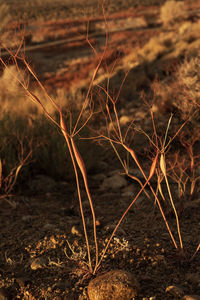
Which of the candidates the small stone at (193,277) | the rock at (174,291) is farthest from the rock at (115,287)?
the small stone at (193,277)

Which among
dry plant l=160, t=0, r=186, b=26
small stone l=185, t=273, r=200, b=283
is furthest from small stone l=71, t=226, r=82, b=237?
dry plant l=160, t=0, r=186, b=26

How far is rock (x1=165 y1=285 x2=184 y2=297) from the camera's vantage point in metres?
2.28

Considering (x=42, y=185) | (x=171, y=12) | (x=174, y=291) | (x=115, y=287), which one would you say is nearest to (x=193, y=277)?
(x=174, y=291)

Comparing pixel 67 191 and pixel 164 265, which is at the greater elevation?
pixel 164 265

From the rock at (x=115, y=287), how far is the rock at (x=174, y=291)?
0.69 ft

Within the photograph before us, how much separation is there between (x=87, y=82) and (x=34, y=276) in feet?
36.5

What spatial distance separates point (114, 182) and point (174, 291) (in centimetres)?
291

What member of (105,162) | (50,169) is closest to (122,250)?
(50,169)

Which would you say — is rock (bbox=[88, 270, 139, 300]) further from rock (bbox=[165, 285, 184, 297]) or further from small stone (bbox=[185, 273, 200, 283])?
small stone (bbox=[185, 273, 200, 283])

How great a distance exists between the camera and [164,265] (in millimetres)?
2637

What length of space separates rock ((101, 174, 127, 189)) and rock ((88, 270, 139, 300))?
2723 mm

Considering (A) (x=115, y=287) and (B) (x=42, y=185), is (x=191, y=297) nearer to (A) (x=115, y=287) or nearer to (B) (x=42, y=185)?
(A) (x=115, y=287)

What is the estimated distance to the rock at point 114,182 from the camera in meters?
5.08

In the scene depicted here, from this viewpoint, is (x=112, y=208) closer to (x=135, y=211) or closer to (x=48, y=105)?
(x=135, y=211)
